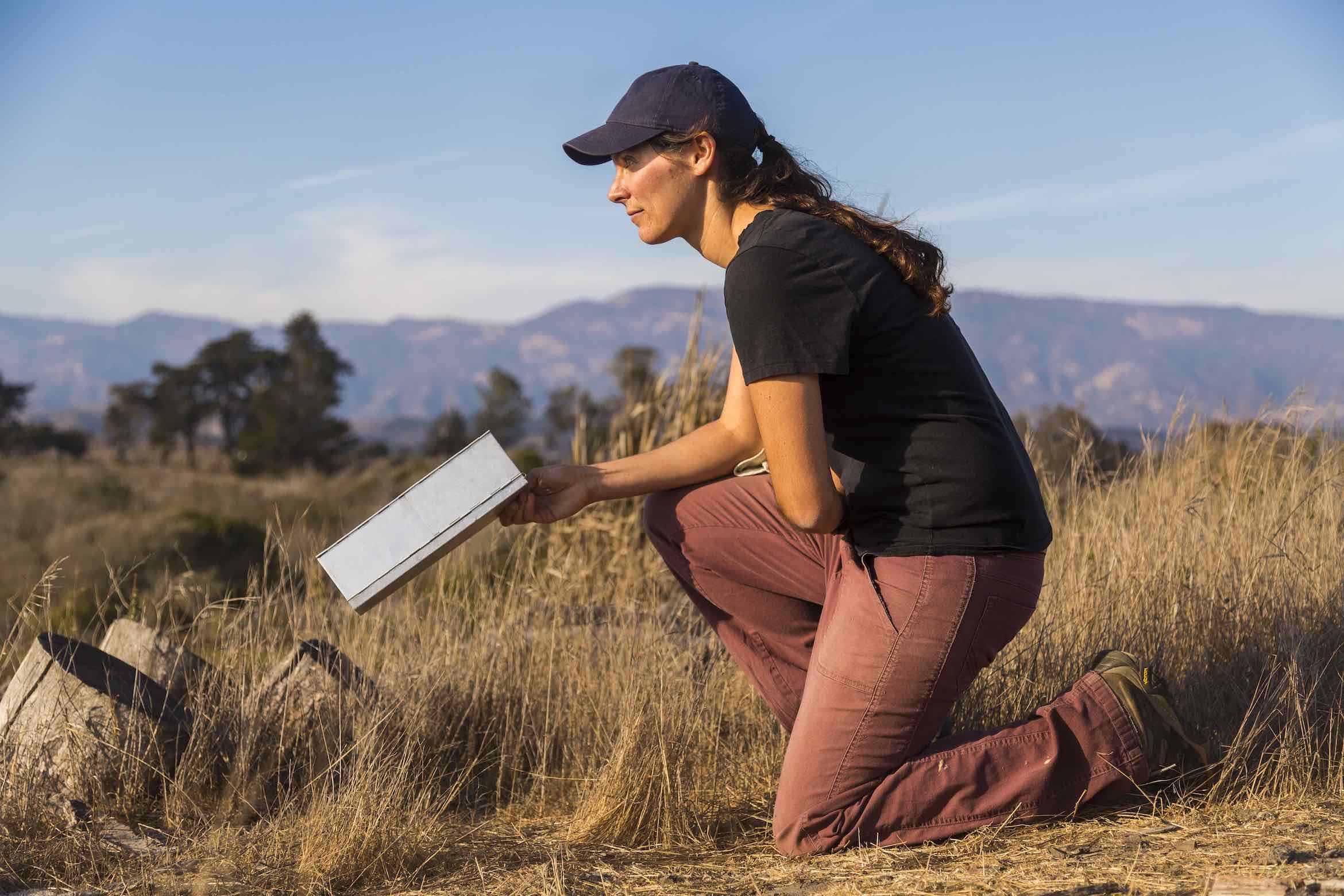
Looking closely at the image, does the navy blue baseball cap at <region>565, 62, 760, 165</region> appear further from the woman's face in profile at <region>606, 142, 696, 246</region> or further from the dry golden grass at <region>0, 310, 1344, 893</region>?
the dry golden grass at <region>0, 310, 1344, 893</region>

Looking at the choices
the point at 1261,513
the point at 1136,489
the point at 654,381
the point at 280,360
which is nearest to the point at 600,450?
the point at 654,381

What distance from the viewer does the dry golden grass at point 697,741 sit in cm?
209

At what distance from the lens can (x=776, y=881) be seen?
204 centimetres

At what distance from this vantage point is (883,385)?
2.14m

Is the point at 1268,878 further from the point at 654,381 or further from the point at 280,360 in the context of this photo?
the point at 280,360

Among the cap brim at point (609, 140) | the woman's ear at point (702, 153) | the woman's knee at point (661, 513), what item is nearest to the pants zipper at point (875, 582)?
the woman's knee at point (661, 513)

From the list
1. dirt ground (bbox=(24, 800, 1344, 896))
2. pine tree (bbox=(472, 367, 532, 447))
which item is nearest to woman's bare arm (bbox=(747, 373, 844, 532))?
dirt ground (bbox=(24, 800, 1344, 896))

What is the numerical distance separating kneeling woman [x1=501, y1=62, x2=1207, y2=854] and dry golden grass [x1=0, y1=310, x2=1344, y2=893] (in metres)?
0.11

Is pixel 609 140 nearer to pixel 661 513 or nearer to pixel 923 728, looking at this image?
pixel 661 513

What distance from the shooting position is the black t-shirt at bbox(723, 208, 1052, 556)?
201 centimetres

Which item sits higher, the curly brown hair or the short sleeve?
the curly brown hair

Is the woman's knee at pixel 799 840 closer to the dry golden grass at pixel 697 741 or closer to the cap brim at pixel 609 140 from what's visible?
the dry golden grass at pixel 697 741

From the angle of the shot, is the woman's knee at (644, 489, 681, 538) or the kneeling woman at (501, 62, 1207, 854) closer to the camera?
the kneeling woman at (501, 62, 1207, 854)

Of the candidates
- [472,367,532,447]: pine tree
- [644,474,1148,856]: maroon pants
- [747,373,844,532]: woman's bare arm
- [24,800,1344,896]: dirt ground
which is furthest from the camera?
[472,367,532,447]: pine tree
